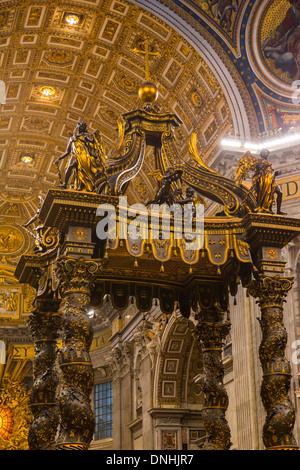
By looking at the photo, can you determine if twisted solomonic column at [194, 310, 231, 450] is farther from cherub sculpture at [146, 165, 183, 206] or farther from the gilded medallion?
the gilded medallion

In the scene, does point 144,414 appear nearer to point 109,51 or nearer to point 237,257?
point 109,51

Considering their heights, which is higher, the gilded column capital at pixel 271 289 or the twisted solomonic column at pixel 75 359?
the gilded column capital at pixel 271 289

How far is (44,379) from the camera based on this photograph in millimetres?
7391

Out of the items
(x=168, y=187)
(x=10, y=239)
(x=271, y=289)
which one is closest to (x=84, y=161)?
(x=168, y=187)

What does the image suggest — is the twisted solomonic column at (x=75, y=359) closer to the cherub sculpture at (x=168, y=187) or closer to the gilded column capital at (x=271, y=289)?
the cherub sculpture at (x=168, y=187)

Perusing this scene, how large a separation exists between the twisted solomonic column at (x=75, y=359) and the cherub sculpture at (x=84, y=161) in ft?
2.36

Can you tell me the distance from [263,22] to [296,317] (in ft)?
15.5

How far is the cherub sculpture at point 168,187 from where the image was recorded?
7062 mm

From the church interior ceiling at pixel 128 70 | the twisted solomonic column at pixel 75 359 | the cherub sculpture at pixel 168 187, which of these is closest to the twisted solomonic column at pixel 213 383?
the cherub sculpture at pixel 168 187

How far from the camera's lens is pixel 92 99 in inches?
586

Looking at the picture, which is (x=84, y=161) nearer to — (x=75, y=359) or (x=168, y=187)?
(x=168, y=187)

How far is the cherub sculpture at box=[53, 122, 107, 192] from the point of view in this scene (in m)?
6.68
